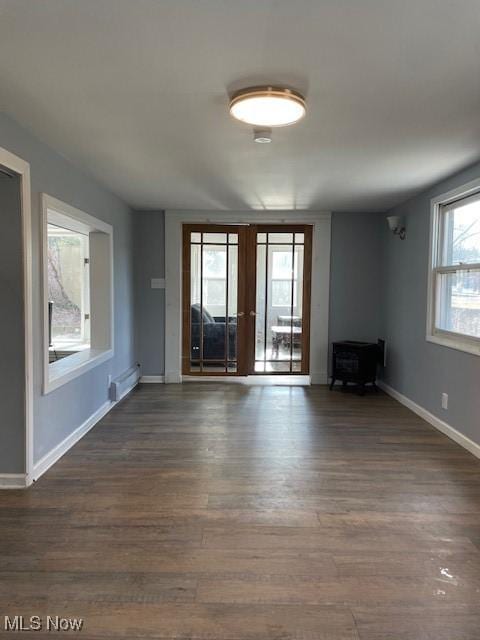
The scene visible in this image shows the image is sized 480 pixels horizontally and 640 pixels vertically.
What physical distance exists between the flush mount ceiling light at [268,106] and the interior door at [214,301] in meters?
3.49

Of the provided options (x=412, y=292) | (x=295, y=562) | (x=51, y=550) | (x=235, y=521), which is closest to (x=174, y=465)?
(x=235, y=521)

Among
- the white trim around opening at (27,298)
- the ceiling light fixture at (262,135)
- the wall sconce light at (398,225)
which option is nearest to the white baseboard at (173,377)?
the white trim around opening at (27,298)

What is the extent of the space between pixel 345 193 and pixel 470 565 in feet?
11.7

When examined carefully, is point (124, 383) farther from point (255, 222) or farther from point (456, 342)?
point (456, 342)

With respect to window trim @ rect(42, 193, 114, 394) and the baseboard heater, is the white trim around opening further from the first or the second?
the baseboard heater

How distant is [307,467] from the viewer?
3.17m

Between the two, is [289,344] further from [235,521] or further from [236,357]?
[235,521]

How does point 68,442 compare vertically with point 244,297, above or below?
below

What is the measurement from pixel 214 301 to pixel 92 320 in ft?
6.02

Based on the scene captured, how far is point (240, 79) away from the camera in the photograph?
2.11 metres

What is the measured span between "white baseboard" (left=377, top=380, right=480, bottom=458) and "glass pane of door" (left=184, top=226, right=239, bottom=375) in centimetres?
212

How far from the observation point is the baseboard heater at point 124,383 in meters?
4.60

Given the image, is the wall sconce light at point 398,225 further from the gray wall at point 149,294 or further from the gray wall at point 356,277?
the gray wall at point 149,294

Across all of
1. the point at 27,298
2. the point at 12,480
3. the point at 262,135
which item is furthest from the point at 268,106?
the point at 12,480
